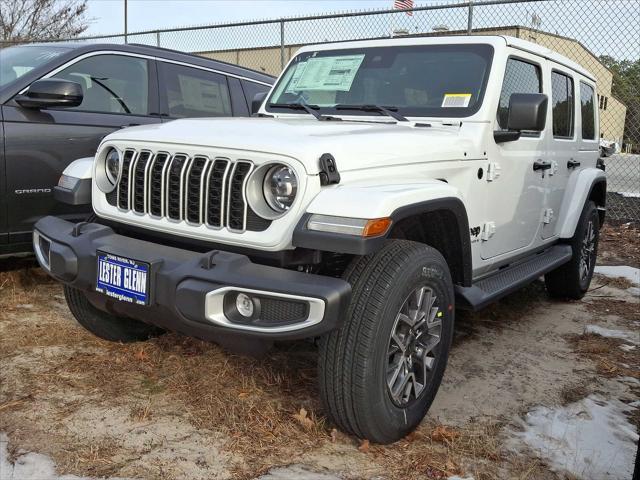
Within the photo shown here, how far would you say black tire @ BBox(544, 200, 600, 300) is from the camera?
16.6 feet

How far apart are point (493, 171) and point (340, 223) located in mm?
1585

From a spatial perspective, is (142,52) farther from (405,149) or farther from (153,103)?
(405,149)

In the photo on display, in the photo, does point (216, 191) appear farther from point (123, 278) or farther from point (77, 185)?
point (77, 185)

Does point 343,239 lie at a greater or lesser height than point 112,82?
lesser

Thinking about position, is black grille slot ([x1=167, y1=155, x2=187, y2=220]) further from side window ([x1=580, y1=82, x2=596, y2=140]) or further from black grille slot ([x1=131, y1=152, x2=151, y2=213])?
side window ([x1=580, y1=82, x2=596, y2=140])

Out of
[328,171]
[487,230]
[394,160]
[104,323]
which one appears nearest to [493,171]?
[487,230]

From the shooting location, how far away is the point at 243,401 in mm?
2975

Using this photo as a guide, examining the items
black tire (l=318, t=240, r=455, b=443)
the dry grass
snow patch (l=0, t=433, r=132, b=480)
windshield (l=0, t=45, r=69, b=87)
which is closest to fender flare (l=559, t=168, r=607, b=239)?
the dry grass

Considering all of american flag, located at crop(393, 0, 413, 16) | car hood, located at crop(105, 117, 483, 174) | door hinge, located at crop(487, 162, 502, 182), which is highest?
american flag, located at crop(393, 0, 413, 16)

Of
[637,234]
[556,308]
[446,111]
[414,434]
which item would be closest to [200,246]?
[414,434]

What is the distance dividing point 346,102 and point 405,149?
100cm

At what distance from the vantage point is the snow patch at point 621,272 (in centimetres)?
622

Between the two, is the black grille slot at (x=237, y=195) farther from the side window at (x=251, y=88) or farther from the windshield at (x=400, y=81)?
the side window at (x=251, y=88)

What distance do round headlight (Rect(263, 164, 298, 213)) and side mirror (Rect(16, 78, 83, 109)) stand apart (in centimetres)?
206
